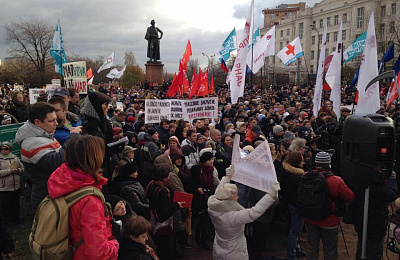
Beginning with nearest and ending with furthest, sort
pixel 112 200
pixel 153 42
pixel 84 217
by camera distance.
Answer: pixel 84 217 < pixel 112 200 < pixel 153 42

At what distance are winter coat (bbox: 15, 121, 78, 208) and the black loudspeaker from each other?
317cm

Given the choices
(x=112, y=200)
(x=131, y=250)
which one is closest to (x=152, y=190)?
(x=112, y=200)

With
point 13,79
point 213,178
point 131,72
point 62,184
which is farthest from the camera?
point 131,72

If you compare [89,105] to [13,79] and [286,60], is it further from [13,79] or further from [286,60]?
[13,79]

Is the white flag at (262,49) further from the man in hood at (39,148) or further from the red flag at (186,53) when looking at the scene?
the man in hood at (39,148)

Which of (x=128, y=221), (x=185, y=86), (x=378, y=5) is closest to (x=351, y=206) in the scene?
(x=128, y=221)

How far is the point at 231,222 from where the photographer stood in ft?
11.5

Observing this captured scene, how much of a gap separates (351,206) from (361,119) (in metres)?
1.28

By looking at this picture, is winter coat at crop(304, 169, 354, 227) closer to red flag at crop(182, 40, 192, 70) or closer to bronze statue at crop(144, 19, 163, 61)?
red flag at crop(182, 40, 192, 70)

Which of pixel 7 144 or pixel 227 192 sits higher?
pixel 7 144

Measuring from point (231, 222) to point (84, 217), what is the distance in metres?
1.93

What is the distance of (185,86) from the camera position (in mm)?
14414

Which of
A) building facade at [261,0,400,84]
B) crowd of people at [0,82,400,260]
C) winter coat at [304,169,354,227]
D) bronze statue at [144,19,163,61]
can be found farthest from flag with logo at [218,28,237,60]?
building facade at [261,0,400,84]

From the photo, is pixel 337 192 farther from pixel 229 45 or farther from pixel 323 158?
pixel 229 45
